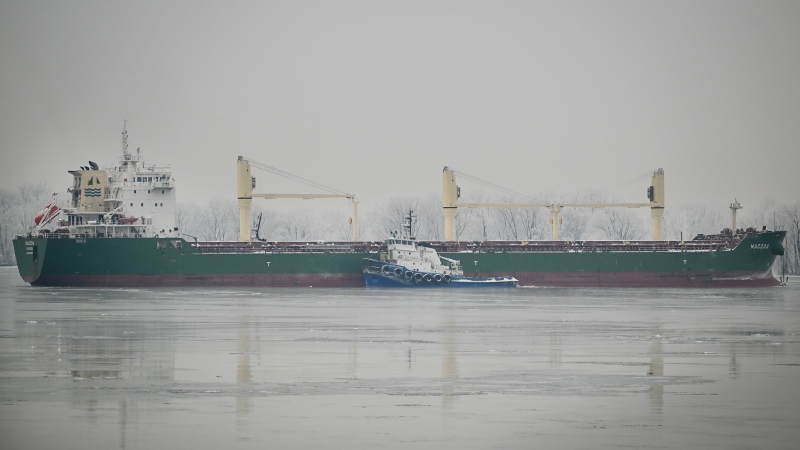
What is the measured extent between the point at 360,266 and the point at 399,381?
37267mm

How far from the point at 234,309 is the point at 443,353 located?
14.3 m

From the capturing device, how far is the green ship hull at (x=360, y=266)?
50969 millimetres

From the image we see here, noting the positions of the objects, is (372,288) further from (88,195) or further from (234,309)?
(234,309)

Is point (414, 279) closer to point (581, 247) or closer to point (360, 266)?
point (360, 266)

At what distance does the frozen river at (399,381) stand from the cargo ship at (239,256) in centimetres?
2275

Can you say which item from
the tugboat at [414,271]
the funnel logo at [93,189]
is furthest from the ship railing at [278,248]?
the funnel logo at [93,189]

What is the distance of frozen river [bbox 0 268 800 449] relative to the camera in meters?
11.2

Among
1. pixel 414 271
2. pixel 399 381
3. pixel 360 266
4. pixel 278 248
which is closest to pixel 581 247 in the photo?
pixel 414 271

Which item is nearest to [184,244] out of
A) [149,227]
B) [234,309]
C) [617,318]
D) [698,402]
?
[149,227]

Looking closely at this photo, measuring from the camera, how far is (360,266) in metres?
52.2

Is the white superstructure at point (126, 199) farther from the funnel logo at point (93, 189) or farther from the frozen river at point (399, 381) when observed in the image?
the frozen river at point (399, 381)

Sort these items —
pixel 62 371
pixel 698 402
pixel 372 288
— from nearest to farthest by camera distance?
pixel 698 402, pixel 62 371, pixel 372 288

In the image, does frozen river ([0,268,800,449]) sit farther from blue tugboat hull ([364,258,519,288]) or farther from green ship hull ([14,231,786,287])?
green ship hull ([14,231,786,287])

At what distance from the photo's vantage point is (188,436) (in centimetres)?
1102
